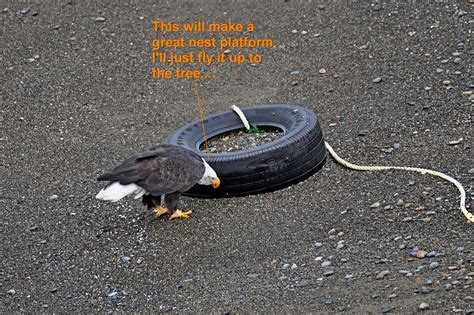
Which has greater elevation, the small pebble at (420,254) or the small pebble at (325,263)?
the small pebble at (420,254)

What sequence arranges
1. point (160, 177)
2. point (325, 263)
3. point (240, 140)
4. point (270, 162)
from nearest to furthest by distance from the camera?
point (325, 263), point (160, 177), point (270, 162), point (240, 140)

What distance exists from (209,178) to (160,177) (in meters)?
0.44

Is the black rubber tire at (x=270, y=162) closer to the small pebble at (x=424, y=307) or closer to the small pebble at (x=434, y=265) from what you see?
the small pebble at (x=434, y=265)

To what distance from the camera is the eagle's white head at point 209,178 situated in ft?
24.3

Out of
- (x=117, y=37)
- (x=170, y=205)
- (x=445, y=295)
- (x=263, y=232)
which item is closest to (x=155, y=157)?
(x=170, y=205)

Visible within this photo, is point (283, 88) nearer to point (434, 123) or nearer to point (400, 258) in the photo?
point (434, 123)

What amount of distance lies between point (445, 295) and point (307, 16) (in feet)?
20.1

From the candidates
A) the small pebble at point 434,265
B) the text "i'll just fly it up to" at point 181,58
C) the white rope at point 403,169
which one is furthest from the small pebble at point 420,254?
the text "i'll just fly it up to" at point 181,58

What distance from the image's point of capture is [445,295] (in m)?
5.64

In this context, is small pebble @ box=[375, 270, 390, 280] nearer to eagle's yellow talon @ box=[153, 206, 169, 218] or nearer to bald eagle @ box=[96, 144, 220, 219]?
bald eagle @ box=[96, 144, 220, 219]

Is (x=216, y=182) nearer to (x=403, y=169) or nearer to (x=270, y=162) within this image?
(x=270, y=162)

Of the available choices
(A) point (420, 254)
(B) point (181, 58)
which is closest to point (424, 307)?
(A) point (420, 254)

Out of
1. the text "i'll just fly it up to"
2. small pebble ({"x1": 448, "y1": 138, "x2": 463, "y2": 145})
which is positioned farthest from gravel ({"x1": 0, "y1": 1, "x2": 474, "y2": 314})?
the text "i'll just fly it up to"

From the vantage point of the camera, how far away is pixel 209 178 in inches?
294
